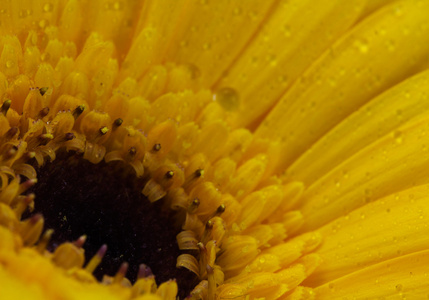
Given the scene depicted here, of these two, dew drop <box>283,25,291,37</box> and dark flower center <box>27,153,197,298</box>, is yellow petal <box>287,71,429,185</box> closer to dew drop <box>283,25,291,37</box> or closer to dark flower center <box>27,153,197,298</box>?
dew drop <box>283,25,291,37</box>

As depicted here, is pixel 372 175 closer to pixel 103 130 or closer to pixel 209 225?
pixel 209 225

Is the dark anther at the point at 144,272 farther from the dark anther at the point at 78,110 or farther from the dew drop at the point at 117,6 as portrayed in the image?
the dew drop at the point at 117,6

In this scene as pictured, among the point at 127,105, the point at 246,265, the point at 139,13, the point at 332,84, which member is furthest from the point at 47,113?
the point at 332,84

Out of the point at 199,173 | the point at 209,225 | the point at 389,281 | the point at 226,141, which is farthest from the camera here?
the point at 226,141

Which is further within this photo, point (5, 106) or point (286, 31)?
point (286, 31)

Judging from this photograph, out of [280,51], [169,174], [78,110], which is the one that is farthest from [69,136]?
[280,51]

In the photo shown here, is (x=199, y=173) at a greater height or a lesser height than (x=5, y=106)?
greater

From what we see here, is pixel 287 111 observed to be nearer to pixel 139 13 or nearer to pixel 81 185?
pixel 139 13

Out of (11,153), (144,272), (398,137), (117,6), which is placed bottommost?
(144,272)
